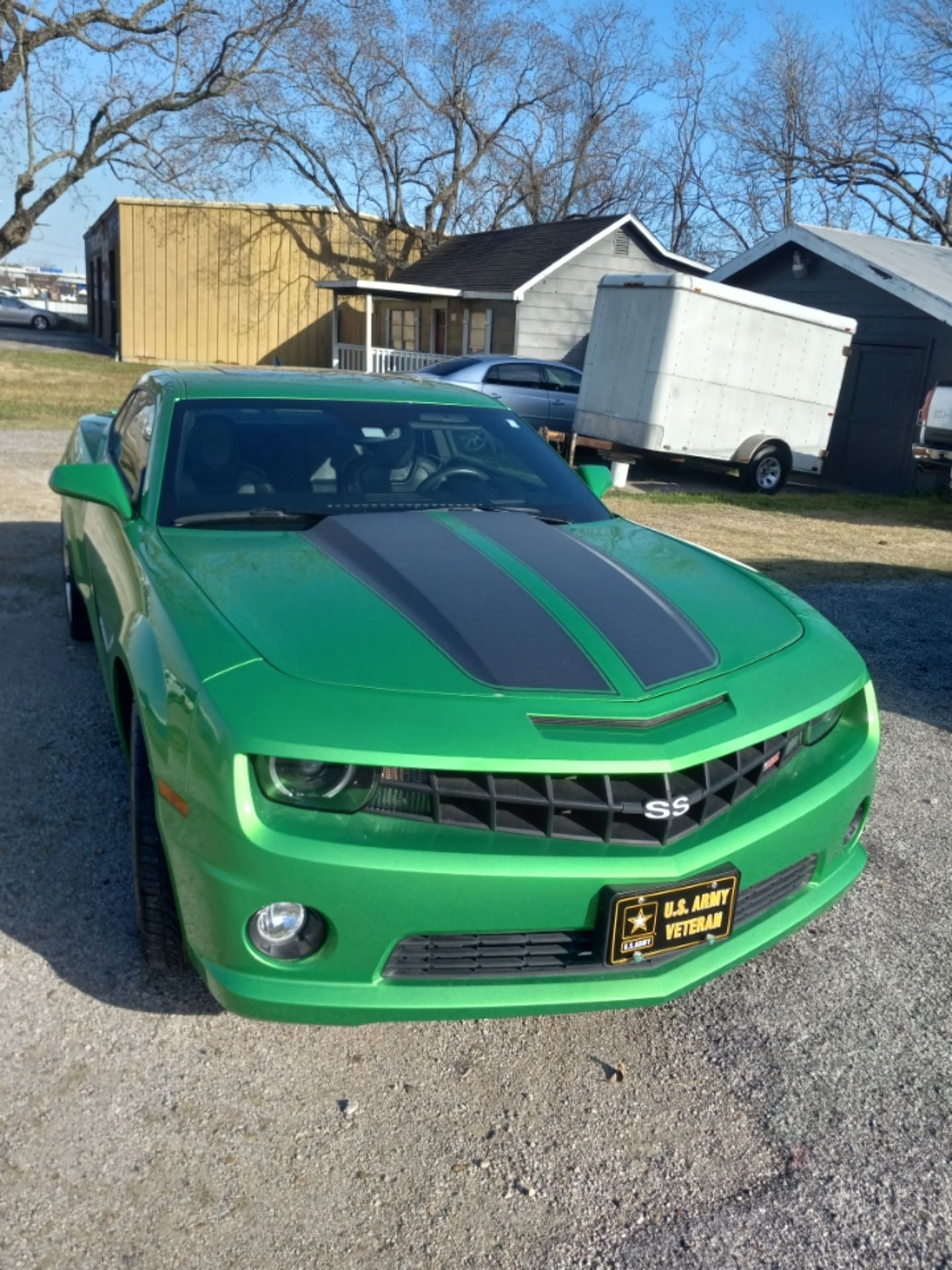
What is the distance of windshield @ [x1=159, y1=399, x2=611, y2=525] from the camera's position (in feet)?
12.4

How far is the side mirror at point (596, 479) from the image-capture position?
4562 mm

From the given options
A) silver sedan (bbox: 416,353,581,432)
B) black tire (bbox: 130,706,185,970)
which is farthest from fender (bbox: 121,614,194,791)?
silver sedan (bbox: 416,353,581,432)

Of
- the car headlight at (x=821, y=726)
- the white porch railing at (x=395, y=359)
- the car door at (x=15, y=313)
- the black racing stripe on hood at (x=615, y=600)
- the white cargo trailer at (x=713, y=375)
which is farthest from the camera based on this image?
the car door at (x=15, y=313)

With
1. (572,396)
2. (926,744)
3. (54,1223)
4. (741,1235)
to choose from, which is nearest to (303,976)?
(54,1223)

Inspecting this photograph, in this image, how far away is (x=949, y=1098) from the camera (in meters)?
2.73

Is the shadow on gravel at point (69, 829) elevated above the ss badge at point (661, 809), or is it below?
below

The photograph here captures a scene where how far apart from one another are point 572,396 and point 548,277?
28.8 ft

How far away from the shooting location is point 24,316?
1935 inches

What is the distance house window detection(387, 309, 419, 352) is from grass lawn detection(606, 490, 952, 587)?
17257 millimetres

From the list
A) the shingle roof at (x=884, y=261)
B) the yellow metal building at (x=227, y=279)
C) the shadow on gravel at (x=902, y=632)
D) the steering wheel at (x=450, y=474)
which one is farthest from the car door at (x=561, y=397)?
the yellow metal building at (x=227, y=279)

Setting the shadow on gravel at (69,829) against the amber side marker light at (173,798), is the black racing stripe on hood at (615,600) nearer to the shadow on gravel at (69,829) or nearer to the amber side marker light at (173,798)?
the amber side marker light at (173,798)

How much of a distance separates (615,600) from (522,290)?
22.2 meters

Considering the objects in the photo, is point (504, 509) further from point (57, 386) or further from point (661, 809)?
point (57, 386)

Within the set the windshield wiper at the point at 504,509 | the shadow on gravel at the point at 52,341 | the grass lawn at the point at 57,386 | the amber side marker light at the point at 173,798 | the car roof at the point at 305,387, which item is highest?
the car roof at the point at 305,387
